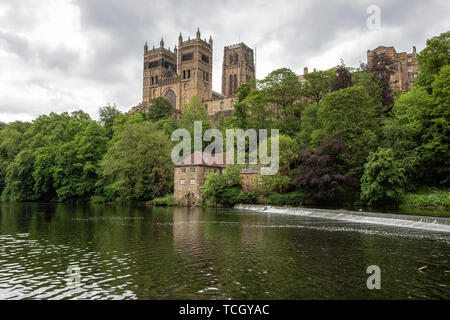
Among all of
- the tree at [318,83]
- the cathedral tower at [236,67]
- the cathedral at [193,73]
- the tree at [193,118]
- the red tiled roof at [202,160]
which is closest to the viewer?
the red tiled roof at [202,160]

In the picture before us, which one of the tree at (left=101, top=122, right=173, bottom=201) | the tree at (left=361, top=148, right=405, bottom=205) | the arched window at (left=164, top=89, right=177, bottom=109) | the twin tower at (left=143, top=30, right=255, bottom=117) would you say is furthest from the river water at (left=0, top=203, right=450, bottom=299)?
the arched window at (left=164, top=89, right=177, bottom=109)

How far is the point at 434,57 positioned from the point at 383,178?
1729 centimetres

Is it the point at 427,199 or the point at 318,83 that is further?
the point at 318,83

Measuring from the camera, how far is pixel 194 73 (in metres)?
123

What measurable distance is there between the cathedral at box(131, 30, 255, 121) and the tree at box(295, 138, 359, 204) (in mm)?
71469

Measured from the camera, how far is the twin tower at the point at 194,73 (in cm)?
12269

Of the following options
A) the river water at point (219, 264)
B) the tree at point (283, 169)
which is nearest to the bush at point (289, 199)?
the tree at point (283, 169)

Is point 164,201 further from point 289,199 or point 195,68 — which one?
point 195,68

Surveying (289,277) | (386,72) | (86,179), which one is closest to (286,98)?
(386,72)

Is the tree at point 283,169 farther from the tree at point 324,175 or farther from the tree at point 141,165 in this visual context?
the tree at point 141,165

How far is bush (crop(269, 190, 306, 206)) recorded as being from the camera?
161ft

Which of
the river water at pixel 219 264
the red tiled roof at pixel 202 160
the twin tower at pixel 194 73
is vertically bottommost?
the river water at pixel 219 264

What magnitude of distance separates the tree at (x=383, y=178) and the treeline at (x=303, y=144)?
0.37ft

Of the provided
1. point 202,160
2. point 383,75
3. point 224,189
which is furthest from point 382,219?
point 383,75
